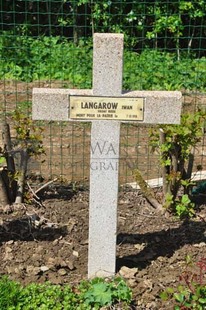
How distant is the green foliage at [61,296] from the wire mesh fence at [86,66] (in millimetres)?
2182

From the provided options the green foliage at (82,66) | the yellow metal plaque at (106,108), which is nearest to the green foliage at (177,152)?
the yellow metal plaque at (106,108)

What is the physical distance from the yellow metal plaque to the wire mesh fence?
7.24ft

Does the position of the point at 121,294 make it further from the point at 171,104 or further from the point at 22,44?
the point at 22,44

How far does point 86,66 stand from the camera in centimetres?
922

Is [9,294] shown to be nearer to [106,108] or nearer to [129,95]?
[106,108]

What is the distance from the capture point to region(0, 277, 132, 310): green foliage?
397 centimetres

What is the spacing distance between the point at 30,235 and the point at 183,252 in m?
1.05

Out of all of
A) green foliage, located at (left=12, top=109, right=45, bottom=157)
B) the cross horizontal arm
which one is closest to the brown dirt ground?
green foliage, located at (left=12, top=109, right=45, bottom=157)

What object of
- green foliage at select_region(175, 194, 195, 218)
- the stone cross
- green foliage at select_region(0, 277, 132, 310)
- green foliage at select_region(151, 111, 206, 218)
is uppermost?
the stone cross

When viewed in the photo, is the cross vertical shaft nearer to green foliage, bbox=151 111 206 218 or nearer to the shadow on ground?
the shadow on ground

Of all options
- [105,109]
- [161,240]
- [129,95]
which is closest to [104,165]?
[105,109]

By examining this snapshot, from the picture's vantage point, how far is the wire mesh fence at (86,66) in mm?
6797

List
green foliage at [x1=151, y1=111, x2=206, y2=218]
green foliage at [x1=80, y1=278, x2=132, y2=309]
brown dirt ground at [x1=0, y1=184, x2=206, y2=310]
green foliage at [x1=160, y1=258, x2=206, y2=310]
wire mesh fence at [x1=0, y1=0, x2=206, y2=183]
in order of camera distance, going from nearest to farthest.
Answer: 1. green foliage at [x1=160, y1=258, x2=206, y2=310]
2. green foliage at [x1=80, y1=278, x2=132, y2=309]
3. brown dirt ground at [x1=0, y1=184, x2=206, y2=310]
4. green foliage at [x1=151, y1=111, x2=206, y2=218]
5. wire mesh fence at [x1=0, y1=0, x2=206, y2=183]

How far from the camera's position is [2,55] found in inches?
371
